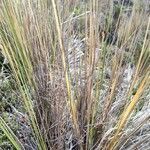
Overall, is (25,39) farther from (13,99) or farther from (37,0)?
(37,0)

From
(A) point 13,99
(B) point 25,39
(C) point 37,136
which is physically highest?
(B) point 25,39

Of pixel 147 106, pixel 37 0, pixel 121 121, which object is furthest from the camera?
pixel 37 0

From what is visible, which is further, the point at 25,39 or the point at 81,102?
the point at 25,39

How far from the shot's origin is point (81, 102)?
1.13 meters

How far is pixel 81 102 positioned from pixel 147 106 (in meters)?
0.33

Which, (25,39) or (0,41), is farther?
(25,39)

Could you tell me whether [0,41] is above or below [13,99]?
above

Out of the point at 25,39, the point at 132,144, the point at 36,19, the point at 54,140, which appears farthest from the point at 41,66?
the point at 132,144

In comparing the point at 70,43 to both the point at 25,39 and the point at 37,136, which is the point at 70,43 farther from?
the point at 37,136

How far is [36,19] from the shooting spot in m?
1.46

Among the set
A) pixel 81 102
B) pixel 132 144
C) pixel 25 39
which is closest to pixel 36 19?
pixel 25 39

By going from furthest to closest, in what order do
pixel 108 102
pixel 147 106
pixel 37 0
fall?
pixel 37 0 → pixel 147 106 → pixel 108 102

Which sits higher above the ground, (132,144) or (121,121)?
(121,121)

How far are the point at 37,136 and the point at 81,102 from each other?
181 mm
